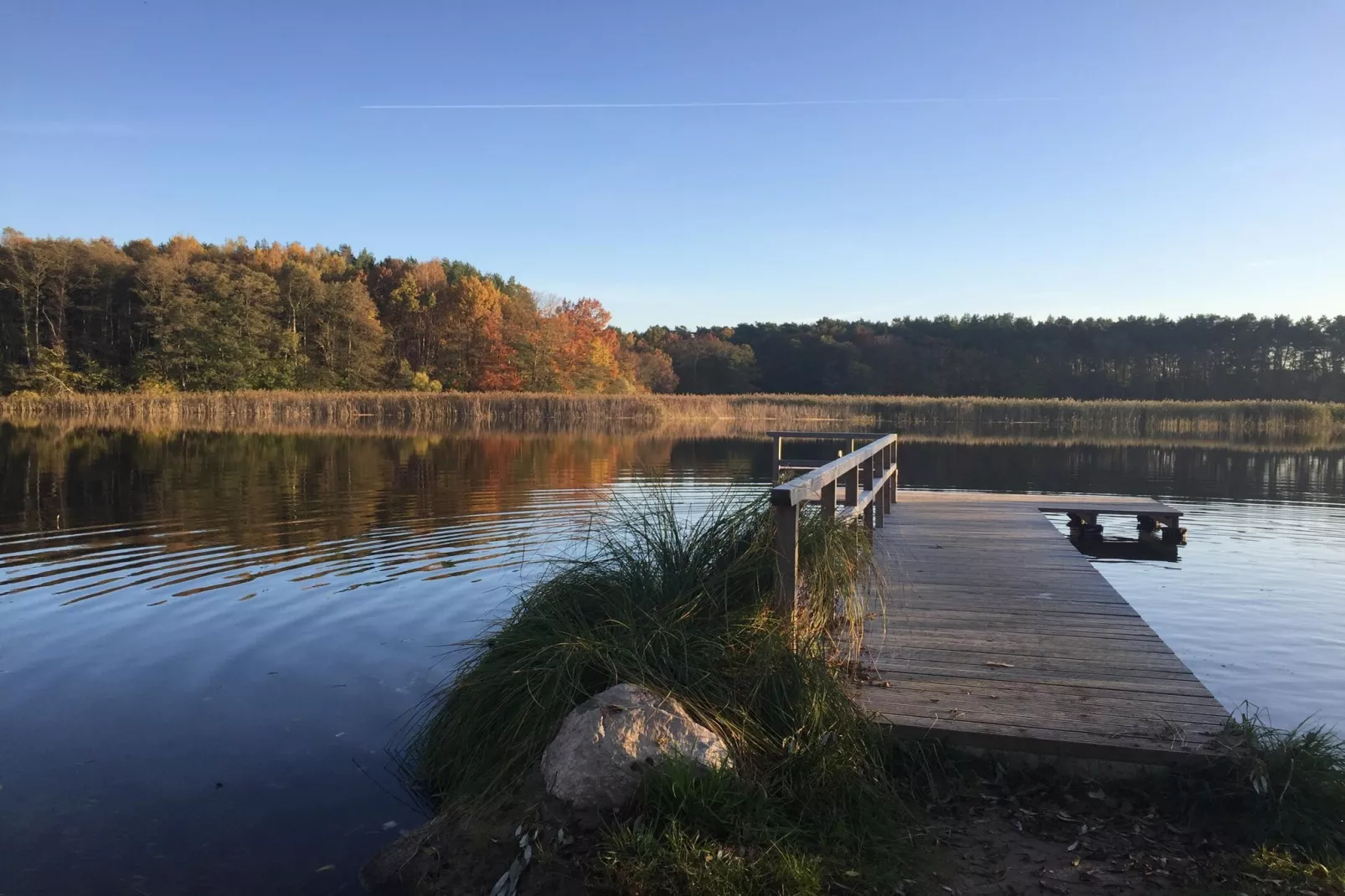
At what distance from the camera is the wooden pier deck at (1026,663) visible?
3607 millimetres

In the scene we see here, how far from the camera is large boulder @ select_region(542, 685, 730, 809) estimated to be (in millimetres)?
3129

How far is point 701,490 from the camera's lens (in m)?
14.9

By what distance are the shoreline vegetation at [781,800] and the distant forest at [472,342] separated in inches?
1921

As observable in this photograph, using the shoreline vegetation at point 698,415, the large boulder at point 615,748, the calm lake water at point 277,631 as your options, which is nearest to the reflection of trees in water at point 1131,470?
the calm lake water at point 277,631

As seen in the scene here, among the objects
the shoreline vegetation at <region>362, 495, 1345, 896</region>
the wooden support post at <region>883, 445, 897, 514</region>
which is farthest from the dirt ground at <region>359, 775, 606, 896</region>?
the wooden support post at <region>883, 445, 897, 514</region>

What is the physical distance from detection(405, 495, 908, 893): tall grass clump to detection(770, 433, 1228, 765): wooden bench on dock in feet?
1.04

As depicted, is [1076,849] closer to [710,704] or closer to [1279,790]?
[1279,790]

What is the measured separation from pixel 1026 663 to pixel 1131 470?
18.4 m

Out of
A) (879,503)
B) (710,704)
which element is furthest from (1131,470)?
(710,704)

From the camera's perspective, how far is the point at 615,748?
3.17 m

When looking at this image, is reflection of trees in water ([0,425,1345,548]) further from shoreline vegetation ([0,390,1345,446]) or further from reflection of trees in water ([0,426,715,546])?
shoreline vegetation ([0,390,1345,446])

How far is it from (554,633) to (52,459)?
60.6 ft

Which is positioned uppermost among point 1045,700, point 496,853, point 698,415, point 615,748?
point 698,415

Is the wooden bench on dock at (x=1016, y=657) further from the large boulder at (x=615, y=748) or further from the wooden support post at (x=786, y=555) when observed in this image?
the large boulder at (x=615, y=748)
